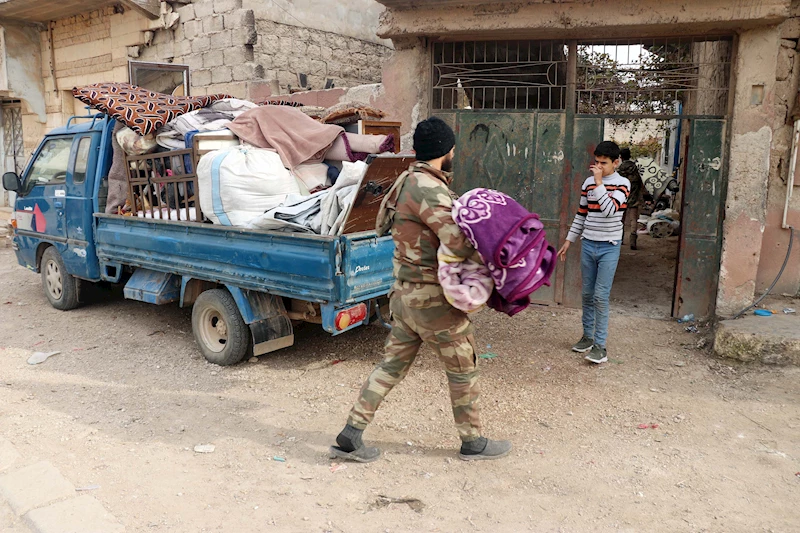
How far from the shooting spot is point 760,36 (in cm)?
561

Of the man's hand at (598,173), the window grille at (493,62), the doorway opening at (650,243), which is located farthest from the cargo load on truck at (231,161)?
the doorway opening at (650,243)

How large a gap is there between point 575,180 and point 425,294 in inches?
148

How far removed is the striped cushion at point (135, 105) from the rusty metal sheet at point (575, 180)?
3.68m

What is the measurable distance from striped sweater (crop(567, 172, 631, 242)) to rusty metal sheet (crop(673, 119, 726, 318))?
150 centimetres

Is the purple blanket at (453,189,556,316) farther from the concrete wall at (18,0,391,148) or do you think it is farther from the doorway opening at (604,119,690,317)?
the concrete wall at (18,0,391,148)

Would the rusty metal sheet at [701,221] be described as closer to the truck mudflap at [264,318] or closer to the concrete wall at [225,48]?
the truck mudflap at [264,318]

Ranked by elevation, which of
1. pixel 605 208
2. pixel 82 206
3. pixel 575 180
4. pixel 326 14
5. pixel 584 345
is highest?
pixel 326 14

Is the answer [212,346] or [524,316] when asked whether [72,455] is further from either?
[524,316]

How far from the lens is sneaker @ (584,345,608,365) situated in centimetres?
495

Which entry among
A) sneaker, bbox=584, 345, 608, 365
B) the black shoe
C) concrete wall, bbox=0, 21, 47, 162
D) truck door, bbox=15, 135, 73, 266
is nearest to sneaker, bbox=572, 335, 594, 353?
sneaker, bbox=584, 345, 608, 365

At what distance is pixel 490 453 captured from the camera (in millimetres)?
3424

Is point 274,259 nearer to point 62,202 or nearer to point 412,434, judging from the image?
point 412,434

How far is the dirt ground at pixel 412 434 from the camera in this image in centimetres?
295

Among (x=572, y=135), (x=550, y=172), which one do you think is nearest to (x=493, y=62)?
(x=572, y=135)
